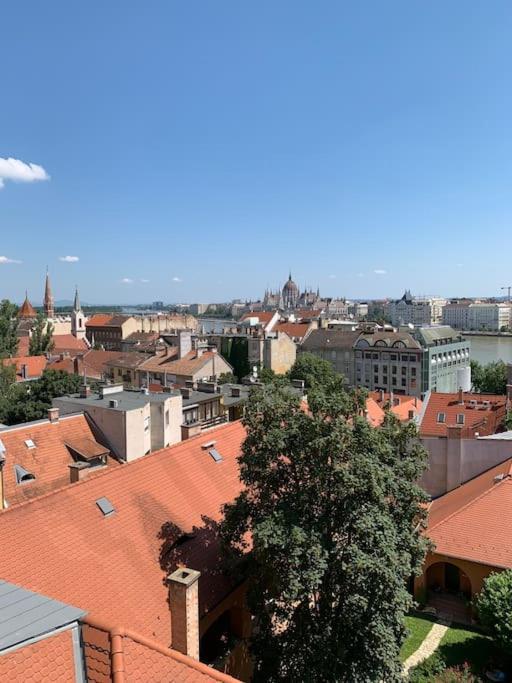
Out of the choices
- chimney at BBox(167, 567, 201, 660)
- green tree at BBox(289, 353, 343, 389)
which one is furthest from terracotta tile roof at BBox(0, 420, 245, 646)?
green tree at BBox(289, 353, 343, 389)

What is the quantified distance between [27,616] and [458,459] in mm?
22006

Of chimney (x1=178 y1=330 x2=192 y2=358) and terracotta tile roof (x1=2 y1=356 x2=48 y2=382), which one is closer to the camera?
terracotta tile roof (x1=2 y1=356 x2=48 y2=382)

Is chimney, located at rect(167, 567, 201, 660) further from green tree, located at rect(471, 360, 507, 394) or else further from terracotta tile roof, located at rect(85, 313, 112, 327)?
terracotta tile roof, located at rect(85, 313, 112, 327)

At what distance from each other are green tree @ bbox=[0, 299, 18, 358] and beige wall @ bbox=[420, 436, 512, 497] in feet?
116

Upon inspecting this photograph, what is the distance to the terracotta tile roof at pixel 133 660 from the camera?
6125mm

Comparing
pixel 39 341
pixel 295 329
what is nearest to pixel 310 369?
pixel 295 329

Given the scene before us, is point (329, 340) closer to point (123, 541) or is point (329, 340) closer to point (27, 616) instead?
point (123, 541)

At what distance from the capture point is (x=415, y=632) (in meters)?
16.7

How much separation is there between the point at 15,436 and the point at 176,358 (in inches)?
1376

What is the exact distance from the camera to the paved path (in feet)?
49.0

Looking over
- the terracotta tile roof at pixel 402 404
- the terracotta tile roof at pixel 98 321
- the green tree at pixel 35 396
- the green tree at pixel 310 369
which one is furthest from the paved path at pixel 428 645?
the terracotta tile roof at pixel 98 321

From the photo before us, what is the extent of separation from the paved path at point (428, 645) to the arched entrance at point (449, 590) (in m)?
0.91

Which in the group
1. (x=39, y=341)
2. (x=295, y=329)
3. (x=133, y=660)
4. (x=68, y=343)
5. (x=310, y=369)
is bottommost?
(x=310, y=369)

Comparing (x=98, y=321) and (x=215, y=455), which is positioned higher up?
(x=98, y=321)
